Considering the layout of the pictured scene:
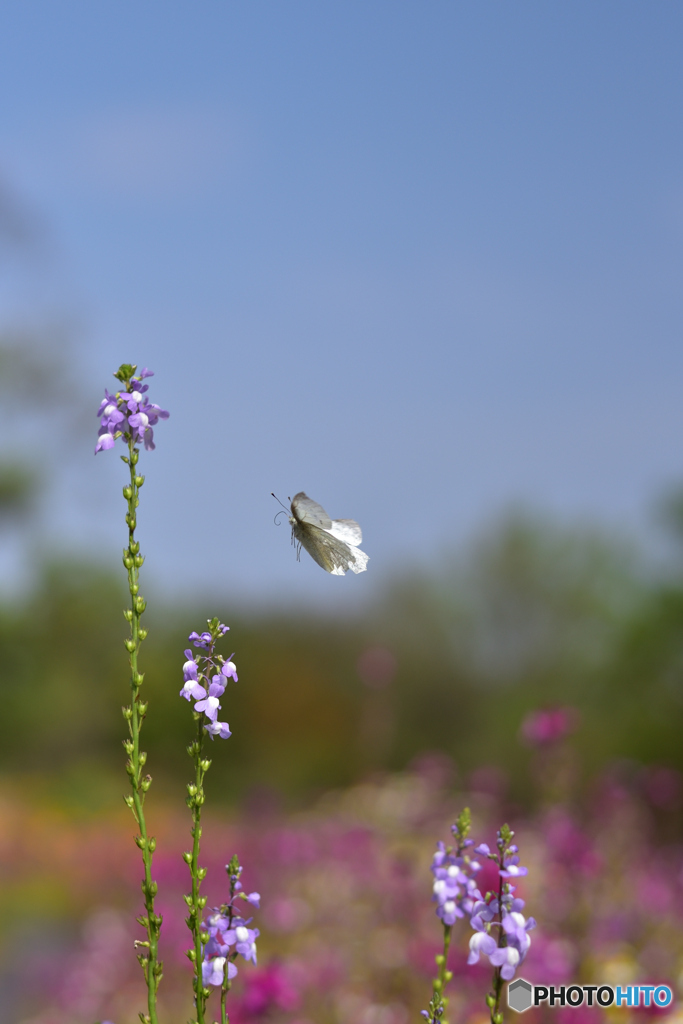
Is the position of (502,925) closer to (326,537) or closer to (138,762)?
(138,762)

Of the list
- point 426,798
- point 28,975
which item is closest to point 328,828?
point 426,798

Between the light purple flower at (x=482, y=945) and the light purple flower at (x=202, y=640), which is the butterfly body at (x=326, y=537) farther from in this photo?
the light purple flower at (x=482, y=945)

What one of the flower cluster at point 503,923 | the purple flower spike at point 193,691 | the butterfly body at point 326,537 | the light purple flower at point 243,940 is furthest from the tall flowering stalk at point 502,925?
the butterfly body at point 326,537

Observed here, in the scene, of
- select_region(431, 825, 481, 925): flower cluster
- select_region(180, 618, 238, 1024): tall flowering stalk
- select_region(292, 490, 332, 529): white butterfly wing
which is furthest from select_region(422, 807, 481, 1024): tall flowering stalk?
select_region(292, 490, 332, 529): white butterfly wing

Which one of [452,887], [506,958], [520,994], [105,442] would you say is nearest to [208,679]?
[105,442]

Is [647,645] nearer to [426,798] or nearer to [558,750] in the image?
[426,798]
